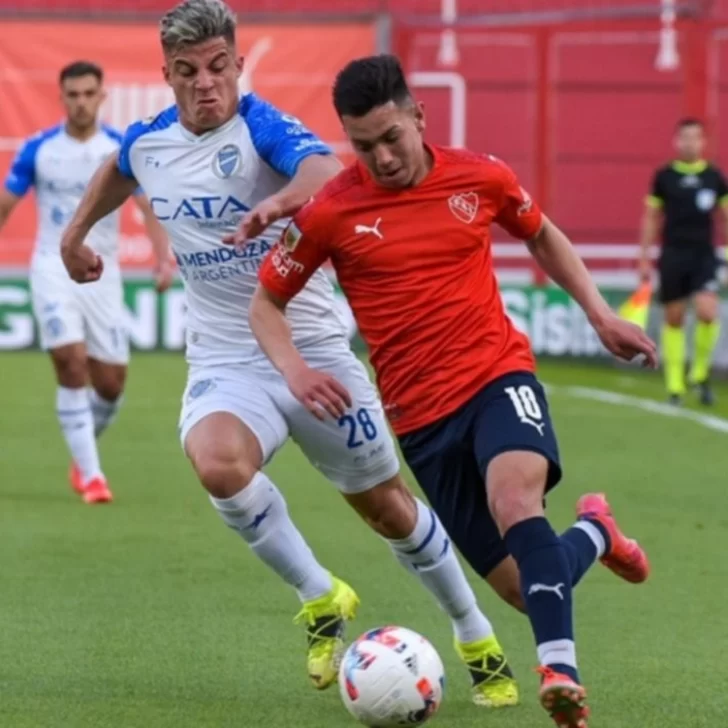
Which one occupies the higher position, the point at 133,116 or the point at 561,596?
the point at 561,596

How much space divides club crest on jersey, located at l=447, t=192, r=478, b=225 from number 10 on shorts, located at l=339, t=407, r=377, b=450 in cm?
89

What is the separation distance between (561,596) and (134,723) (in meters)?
1.35

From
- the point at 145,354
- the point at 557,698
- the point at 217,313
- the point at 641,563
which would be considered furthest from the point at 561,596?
the point at 145,354

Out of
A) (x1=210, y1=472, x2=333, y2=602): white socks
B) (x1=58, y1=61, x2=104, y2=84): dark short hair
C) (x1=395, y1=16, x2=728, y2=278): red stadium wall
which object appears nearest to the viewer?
(x1=210, y1=472, x2=333, y2=602): white socks

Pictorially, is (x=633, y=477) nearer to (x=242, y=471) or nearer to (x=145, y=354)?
(x=242, y=471)

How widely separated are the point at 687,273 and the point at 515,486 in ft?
41.8

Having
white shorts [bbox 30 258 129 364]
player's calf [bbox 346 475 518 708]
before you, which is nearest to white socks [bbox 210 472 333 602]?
player's calf [bbox 346 475 518 708]

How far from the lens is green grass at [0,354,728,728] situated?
6.52 metres

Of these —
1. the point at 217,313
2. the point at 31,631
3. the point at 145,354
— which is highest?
the point at 217,313

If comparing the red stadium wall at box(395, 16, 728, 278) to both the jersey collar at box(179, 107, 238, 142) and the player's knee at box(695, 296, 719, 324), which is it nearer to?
the player's knee at box(695, 296, 719, 324)

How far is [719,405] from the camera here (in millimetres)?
17812

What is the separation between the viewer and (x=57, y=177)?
11922mm

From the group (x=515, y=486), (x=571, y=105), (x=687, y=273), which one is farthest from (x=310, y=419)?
(x=571, y=105)

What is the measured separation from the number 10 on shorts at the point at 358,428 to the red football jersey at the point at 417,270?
51 cm
